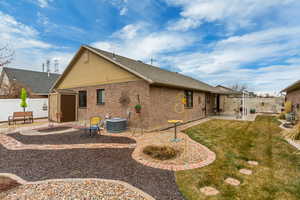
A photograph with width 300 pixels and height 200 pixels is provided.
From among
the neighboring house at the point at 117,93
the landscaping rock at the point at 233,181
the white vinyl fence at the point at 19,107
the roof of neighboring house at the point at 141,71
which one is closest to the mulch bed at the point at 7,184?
the landscaping rock at the point at 233,181

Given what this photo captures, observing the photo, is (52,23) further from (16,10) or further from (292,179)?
(292,179)

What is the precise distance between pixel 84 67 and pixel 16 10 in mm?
5136

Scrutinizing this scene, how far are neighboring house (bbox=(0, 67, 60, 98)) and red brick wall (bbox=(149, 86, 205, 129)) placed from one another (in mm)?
16182

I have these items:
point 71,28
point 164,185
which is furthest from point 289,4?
point 71,28

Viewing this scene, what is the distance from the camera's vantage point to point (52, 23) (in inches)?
452

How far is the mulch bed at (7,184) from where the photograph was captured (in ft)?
9.51

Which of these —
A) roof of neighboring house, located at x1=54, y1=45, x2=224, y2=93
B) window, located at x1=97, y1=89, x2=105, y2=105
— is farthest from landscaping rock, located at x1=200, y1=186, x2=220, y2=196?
window, located at x1=97, y1=89, x2=105, y2=105

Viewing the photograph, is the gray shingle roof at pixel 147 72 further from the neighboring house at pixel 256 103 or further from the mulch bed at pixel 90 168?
the neighboring house at pixel 256 103

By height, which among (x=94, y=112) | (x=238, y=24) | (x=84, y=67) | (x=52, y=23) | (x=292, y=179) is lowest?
(x=292, y=179)

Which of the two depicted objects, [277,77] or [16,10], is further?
[277,77]

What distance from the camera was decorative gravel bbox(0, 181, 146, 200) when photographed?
2619mm

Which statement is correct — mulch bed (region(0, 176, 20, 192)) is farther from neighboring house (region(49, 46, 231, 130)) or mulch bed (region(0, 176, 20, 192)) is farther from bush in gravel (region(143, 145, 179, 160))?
neighboring house (region(49, 46, 231, 130))

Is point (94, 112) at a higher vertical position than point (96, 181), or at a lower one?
higher

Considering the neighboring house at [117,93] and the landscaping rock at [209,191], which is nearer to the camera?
the landscaping rock at [209,191]
